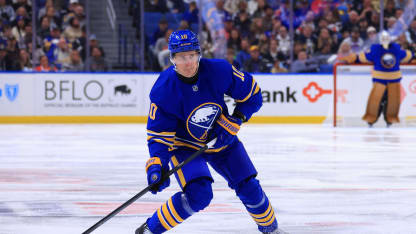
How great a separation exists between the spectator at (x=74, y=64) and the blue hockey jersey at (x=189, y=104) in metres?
9.07

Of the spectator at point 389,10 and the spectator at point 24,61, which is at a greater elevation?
the spectator at point 389,10

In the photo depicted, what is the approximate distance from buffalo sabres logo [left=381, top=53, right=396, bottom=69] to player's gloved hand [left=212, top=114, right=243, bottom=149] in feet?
26.6

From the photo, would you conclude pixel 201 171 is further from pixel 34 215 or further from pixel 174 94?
pixel 34 215

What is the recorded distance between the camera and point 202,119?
3098 mm

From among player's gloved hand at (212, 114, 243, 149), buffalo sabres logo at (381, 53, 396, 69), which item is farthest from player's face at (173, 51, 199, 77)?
buffalo sabres logo at (381, 53, 396, 69)

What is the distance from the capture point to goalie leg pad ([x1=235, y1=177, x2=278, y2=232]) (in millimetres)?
3104

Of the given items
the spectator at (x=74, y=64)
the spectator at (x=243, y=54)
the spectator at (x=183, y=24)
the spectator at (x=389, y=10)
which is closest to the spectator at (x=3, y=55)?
the spectator at (x=74, y=64)

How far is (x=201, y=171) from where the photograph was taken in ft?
9.90

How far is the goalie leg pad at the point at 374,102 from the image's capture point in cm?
1102

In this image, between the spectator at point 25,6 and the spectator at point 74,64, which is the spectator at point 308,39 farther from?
the spectator at point 25,6

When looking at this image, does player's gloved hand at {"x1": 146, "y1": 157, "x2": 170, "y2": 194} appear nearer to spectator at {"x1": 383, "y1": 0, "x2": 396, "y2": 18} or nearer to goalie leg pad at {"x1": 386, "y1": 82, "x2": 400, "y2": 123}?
goalie leg pad at {"x1": 386, "y1": 82, "x2": 400, "y2": 123}

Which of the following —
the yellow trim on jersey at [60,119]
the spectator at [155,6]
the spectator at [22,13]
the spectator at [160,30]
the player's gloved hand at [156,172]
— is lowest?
the yellow trim on jersey at [60,119]

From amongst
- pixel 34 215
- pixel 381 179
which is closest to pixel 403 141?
pixel 381 179

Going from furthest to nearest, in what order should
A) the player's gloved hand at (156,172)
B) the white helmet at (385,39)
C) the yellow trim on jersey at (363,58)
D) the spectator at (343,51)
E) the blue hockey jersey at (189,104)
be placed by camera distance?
the spectator at (343,51), the yellow trim on jersey at (363,58), the white helmet at (385,39), the blue hockey jersey at (189,104), the player's gloved hand at (156,172)
